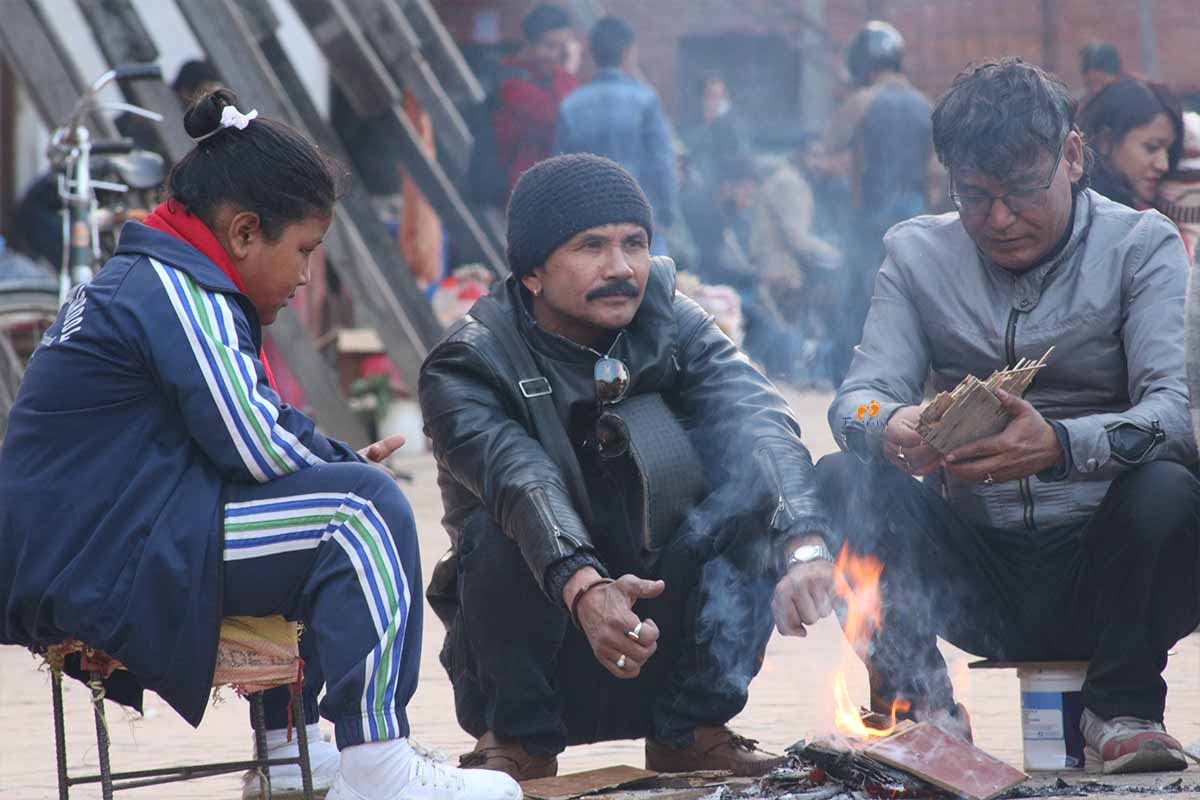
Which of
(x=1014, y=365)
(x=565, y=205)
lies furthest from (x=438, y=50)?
(x=1014, y=365)

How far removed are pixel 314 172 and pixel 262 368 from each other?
38cm

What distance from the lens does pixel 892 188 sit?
10484mm

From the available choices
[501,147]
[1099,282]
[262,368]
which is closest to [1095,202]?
[1099,282]

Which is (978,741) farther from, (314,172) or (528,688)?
(314,172)

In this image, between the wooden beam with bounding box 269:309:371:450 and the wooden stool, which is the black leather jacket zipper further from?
the wooden beam with bounding box 269:309:371:450

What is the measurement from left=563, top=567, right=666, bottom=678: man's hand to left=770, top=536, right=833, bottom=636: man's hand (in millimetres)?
319

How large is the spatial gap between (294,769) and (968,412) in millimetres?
1496

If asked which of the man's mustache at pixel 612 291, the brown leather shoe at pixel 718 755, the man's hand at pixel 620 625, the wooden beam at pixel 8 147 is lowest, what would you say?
the brown leather shoe at pixel 718 755

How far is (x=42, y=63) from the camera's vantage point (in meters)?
8.54

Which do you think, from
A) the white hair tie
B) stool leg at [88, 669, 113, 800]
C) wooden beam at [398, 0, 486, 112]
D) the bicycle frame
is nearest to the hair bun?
the white hair tie

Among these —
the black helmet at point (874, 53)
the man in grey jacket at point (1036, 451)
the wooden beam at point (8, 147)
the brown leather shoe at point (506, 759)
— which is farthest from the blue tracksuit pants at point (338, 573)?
the wooden beam at point (8, 147)

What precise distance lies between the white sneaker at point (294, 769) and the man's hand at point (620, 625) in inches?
27.1

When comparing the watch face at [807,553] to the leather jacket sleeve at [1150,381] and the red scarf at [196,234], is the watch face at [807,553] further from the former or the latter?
the red scarf at [196,234]

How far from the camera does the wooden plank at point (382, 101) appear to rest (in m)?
10.0
